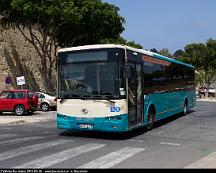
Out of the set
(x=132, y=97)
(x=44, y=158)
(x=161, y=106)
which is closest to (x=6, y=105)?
(x=161, y=106)

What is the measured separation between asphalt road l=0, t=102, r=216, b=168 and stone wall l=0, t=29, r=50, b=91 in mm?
22436

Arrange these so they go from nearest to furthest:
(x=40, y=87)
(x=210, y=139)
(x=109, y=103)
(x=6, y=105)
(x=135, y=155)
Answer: (x=135, y=155), (x=109, y=103), (x=210, y=139), (x=6, y=105), (x=40, y=87)

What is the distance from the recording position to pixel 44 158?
9.38m

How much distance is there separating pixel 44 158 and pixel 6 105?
1547 cm

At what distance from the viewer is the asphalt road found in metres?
8.86

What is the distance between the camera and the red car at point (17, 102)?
23.9 meters

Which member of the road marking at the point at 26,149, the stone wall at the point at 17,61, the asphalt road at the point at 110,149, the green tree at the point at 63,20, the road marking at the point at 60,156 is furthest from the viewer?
the stone wall at the point at 17,61

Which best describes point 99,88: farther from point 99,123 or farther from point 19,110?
point 19,110

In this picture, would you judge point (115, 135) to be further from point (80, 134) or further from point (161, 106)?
point (161, 106)

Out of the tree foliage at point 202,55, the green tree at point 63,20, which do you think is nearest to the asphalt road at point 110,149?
the green tree at point 63,20

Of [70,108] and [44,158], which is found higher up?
[70,108]

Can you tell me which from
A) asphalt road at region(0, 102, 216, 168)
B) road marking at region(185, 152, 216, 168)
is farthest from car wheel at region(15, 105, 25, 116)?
road marking at region(185, 152, 216, 168)

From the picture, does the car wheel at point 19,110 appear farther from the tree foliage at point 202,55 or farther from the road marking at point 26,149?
the tree foliage at point 202,55

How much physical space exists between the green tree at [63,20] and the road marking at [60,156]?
70.8ft
